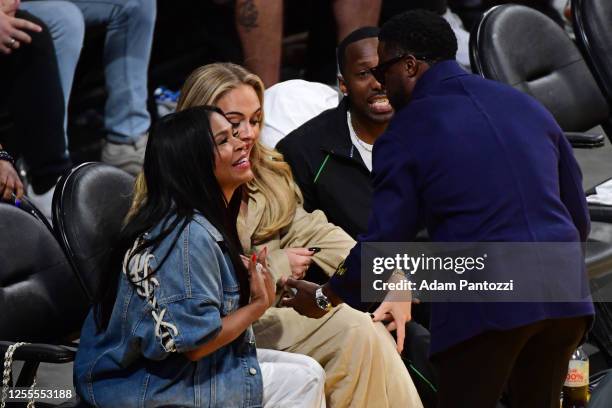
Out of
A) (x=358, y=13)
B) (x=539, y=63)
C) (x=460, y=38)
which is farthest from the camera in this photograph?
(x=460, y=38)

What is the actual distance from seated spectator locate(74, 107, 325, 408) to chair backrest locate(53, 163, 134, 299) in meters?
0.32

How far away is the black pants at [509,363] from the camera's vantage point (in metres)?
2.85

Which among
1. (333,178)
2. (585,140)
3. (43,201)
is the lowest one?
(43,201)

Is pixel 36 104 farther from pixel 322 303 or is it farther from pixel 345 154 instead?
pixel 322 303

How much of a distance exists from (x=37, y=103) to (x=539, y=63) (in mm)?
2084

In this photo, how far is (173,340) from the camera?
2.86m

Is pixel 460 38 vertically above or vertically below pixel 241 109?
below

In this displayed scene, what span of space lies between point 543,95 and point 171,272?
2614 millimetres

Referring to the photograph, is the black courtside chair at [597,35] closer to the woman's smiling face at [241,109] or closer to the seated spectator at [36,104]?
the woman's smiling face at [241,109]

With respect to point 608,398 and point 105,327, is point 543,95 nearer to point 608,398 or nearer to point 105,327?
point 105,327

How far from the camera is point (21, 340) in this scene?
3447 millimetres


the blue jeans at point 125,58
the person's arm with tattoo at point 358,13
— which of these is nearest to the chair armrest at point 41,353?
the blue jeans at point 125,58

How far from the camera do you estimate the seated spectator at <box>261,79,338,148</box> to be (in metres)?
4.28

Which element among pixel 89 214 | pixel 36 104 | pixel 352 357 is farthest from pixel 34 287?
pixel 36 104
